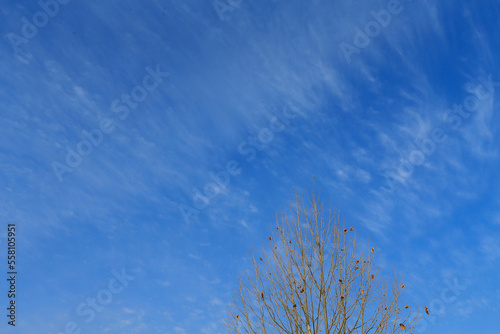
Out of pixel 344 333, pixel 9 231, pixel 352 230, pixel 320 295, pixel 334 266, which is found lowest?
pixel 344 333

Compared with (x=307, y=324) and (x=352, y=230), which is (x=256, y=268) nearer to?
(x=307, y=324)

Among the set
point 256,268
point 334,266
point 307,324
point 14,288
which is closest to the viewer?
point 307,324

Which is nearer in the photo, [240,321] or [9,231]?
[240,321]

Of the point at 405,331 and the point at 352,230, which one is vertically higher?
the point at 352,230

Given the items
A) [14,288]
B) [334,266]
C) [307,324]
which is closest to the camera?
[307,324]

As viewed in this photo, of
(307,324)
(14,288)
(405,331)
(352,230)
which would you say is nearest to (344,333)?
(307,324)

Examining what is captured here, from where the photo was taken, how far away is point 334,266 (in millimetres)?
6484

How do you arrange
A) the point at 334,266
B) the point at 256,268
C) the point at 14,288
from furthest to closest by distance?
the point at 14,288
the point at 256,268
the point at 334,266

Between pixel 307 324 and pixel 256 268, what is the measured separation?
4.34 feet

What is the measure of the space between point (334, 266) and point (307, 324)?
1031 millimetres

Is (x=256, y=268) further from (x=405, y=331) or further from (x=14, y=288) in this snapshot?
(x=14, y=288)

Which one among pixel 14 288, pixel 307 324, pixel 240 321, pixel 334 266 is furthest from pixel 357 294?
pixel 14 288

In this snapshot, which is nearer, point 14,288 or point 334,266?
point 334,266

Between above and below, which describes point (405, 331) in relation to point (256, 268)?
below
